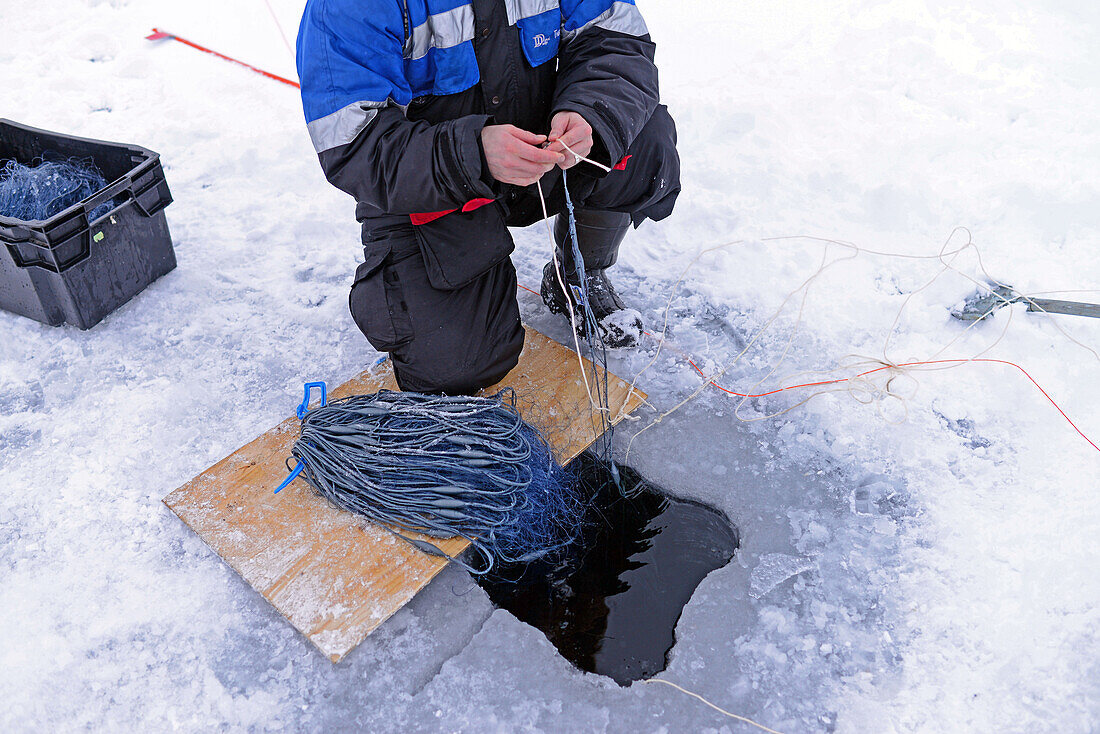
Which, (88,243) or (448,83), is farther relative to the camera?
(88,243)

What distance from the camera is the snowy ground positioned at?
1.73 meters

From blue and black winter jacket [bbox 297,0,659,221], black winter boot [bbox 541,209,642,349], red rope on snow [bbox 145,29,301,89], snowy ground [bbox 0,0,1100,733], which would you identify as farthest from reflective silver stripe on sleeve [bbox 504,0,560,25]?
red rope on snow [bbox 145,29,301,89]

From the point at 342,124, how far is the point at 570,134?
56 cm

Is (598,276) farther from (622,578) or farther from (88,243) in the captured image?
(88,243)

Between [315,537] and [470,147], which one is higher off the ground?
[470,147]

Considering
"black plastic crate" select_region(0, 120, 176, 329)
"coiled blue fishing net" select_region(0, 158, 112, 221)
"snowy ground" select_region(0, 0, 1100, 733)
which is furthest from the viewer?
"coiled blue fishing net" select_region(0, 158, 112, 221)

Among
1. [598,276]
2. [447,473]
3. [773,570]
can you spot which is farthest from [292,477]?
[773,570]

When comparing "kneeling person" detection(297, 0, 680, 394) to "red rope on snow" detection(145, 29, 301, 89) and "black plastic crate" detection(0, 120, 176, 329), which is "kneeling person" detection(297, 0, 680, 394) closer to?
"black plastic crate" detection(0, 120, 176, 329)

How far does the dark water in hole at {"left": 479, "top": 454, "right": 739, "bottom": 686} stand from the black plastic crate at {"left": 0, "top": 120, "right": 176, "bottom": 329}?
1.71 m

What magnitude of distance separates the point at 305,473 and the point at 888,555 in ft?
5.18

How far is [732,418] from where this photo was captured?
7.70ft

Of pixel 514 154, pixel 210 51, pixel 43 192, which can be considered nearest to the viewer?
pixel 514 154

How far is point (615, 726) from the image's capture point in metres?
1.67

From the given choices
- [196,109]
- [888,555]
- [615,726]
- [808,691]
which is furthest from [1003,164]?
[196,109]
